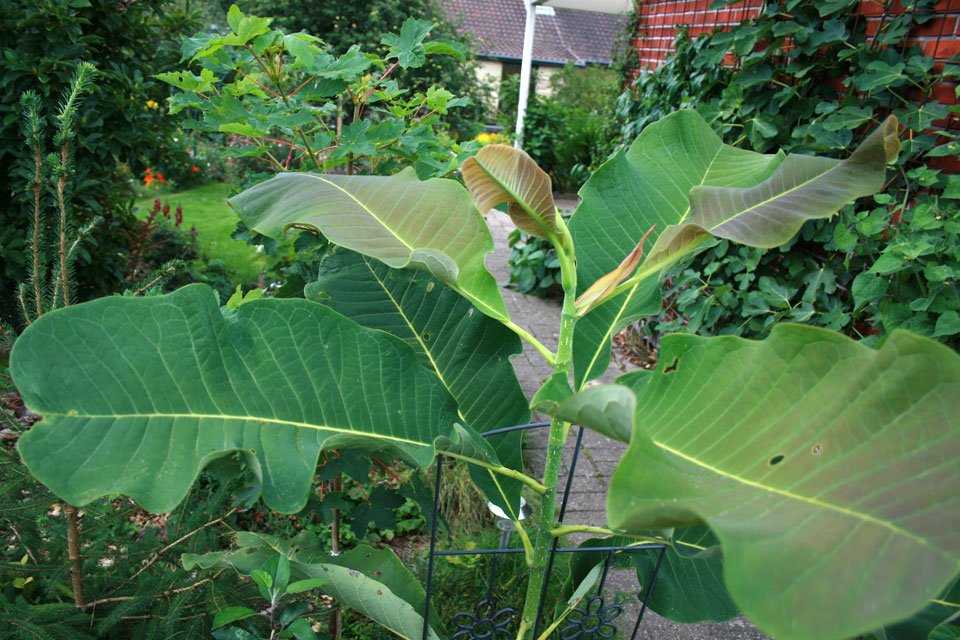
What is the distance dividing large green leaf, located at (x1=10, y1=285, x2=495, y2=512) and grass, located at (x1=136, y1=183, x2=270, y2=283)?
10.9 feet

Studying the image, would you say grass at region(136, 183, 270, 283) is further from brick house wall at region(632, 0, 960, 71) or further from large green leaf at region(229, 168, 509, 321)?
brick house wall at region(632, 0, 960, 71)

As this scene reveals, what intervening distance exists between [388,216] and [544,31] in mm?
25805

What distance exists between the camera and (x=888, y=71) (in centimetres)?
261

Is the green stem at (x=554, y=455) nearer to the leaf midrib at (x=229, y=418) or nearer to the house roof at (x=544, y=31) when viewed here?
the leaf midrib at (x=229, y=418)

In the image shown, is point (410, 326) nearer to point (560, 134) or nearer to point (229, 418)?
point (229, 418)

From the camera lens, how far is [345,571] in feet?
3.59

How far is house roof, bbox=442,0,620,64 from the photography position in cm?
2206

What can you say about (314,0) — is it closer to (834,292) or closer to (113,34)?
(113,34)

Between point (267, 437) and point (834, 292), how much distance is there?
3.09m

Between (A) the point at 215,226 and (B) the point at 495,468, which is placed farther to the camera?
(A) the point at 215,226

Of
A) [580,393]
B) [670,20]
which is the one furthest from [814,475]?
[670,20]

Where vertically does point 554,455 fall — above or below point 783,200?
below

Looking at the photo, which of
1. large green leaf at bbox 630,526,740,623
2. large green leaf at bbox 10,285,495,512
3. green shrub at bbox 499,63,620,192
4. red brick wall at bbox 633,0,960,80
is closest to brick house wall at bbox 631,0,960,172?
red brick wall at bbox 633,0,960,80

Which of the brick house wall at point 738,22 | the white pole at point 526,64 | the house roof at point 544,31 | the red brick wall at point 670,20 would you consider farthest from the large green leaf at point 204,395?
the house roof at point 544,31
